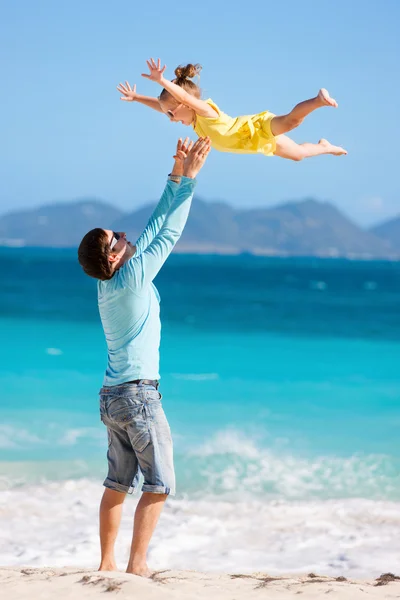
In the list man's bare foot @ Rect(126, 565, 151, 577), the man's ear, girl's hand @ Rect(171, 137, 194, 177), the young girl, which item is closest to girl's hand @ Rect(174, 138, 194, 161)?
girl's hand @ Rect(171, 137, 194, 177)

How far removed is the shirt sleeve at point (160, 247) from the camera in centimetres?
405

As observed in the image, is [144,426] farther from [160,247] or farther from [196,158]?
[196,158]

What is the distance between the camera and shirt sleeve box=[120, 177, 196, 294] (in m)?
4.05

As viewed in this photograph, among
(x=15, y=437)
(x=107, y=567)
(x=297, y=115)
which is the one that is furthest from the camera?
(x=15, y=437)

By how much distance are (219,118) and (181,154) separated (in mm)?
1033

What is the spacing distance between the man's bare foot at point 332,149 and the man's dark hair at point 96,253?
7.76 feet

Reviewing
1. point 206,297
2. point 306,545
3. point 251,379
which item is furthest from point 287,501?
point 206,297

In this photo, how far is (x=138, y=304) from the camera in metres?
4.11

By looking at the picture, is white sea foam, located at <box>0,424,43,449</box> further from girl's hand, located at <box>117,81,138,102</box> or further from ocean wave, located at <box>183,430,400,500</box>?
girl's hand, located at <box>117,81,138,102</box>

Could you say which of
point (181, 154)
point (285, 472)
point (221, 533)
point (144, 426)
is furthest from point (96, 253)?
point (285, 472)

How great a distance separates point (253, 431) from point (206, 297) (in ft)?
110

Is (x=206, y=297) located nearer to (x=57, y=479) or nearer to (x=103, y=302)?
(x=57, y=479)

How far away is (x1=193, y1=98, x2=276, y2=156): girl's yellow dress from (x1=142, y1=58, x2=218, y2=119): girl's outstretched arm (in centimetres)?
5

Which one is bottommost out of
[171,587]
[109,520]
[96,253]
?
[171,587]
